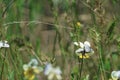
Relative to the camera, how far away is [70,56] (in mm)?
2730

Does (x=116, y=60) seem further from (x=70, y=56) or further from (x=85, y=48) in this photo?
(x=85, y=48)

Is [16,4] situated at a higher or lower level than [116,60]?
higher

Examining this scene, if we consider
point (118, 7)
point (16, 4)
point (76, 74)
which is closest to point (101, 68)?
point (76, 74)

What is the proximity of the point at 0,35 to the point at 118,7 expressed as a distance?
2.72ft

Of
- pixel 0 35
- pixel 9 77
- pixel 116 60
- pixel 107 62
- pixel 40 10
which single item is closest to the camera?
pixel 9 77

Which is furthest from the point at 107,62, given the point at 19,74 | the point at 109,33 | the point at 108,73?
the point at 19,74

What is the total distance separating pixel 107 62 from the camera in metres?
2.39

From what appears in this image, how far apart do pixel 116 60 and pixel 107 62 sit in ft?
1.11

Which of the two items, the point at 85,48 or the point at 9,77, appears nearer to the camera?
the point at 85,48

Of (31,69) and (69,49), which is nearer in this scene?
(31,69)

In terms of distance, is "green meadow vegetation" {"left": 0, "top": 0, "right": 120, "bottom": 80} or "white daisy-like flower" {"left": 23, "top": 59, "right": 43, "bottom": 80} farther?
"green meadow vegetation" {"left": 0, "top": 0, "right": 120, "bottom": 80}

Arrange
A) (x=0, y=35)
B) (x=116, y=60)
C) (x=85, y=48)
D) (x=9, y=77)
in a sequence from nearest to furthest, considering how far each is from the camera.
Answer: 1. (x=85, y=48)
2. (x=9, y=77)
3. (x=0, y=35)
4. (x=116, y=60)

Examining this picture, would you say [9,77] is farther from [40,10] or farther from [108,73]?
[40,10]

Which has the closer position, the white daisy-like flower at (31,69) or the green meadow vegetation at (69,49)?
the white daisy-like flower at (31,69)
